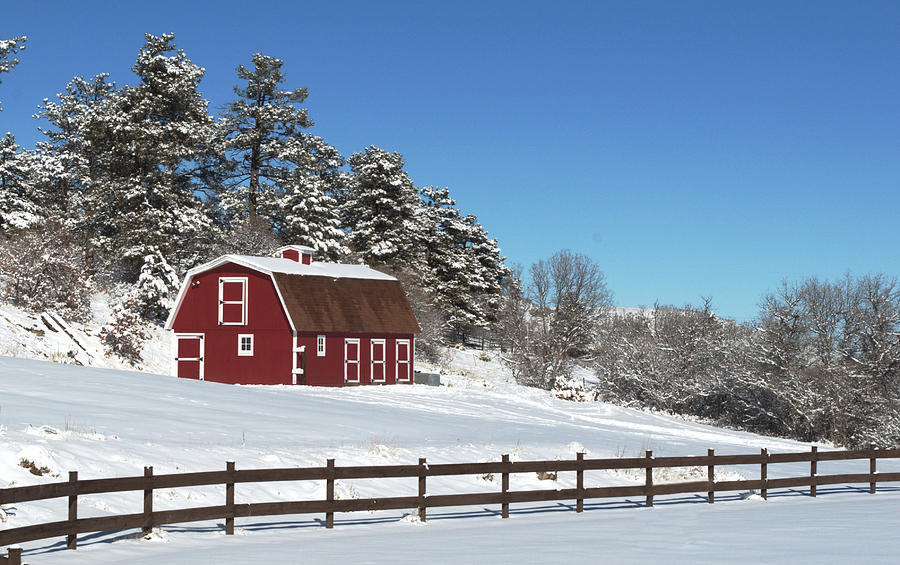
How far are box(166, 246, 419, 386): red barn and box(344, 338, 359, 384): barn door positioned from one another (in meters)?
0.05

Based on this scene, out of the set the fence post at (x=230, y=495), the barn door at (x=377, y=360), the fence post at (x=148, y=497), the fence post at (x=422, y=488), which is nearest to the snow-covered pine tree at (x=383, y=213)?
the barn door at (x=377, y=360)

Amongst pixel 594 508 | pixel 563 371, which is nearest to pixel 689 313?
pixel 563 371

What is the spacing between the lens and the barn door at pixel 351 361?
4766 cm

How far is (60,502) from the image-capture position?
13.8 meters

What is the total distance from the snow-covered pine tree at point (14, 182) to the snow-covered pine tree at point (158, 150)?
11.3 m

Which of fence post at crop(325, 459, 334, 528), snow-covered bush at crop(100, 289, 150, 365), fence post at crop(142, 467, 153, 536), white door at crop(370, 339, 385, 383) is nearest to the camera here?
fence post at crop(142, 467, 153, 536)

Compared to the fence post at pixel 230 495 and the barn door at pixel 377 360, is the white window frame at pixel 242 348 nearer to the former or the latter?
the barn door at pixel 377 360

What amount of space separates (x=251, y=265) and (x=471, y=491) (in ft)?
102

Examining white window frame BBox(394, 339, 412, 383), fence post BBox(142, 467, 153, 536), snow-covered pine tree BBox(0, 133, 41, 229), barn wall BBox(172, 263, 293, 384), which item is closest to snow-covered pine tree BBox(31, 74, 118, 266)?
snow-covered pine tree BBox(0, 133, 41, 229)

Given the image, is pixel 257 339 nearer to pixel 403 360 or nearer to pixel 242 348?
pixel 242 348

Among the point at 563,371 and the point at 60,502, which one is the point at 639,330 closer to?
the point at 563,371

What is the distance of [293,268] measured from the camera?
4797cm

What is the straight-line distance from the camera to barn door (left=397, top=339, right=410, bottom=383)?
50.3 meters

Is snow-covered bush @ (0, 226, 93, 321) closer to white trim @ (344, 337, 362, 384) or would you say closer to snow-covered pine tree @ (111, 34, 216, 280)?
snow-covered pine tree @ (111, 34, 216, 280)
